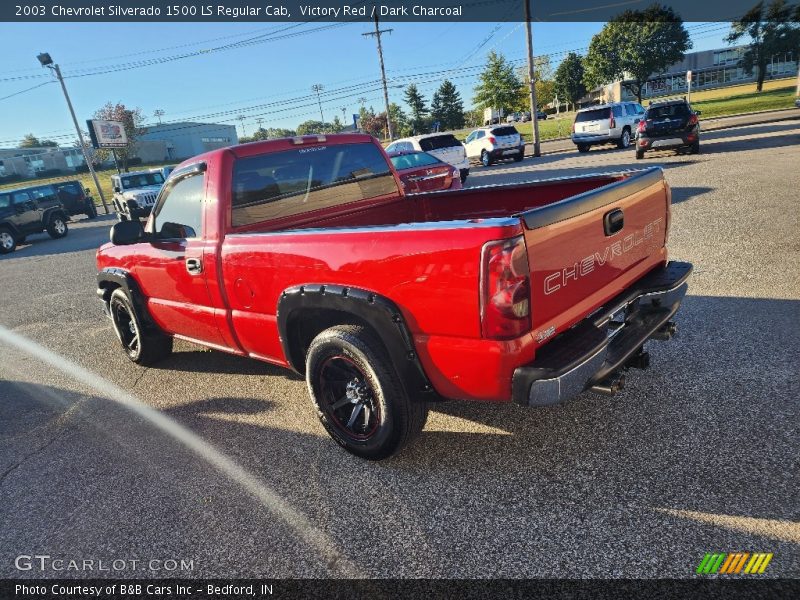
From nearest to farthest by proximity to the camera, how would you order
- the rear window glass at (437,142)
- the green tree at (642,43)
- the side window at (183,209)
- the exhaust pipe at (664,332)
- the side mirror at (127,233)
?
the exhaust pipe at (664,332)
the side window at (183,209)
the side mirror at (127,233)
the rear window glass at (437,142)
the green tree at (642,43)

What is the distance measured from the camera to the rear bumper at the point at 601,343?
7.47 ft

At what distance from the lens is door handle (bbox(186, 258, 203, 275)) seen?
3646 millimetres

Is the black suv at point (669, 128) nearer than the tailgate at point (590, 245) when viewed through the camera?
No

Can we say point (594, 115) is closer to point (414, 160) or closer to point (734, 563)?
point (414, 160)

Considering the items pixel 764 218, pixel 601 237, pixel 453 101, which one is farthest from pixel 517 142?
pixel 453 101

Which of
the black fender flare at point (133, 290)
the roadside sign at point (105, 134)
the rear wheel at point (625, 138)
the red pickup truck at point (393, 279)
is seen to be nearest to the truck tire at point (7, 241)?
the black fender flare at point (133, 290)

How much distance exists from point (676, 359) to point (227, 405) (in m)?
3.49

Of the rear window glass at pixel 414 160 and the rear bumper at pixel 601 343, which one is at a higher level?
the rear window glass at pixel 414 160

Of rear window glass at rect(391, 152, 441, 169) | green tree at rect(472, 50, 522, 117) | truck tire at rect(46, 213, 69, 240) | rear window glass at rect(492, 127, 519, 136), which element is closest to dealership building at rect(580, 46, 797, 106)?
green tree at rect(472, 50, 522, 117)

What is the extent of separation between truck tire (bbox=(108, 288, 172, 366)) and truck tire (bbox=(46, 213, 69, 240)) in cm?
1741

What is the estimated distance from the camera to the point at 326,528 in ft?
8.36

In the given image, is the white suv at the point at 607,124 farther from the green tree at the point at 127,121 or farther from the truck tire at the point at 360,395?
the green tree at the point at 127,121

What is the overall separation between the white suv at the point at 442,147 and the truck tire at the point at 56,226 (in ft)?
42.2

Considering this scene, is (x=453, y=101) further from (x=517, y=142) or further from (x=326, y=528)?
(x=326, y=528)
